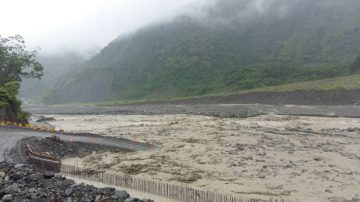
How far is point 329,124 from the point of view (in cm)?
5084

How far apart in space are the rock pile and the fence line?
3.62m

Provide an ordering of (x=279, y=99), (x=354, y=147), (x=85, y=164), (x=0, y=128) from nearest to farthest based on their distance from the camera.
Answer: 1. (x=85, y=164)
2. (x=354, y=147)
3. (x=0, y=128)
4. (x=279, y=99)

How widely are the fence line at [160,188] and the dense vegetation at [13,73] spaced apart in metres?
28.7

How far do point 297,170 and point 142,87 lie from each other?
157m

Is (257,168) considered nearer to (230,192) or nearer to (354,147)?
(230,192)

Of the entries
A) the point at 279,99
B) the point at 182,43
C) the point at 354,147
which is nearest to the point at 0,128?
the point at 354,147

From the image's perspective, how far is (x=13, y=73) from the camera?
219 feet

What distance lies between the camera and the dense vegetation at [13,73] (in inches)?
2035

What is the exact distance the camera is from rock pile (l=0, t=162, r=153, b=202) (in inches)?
623

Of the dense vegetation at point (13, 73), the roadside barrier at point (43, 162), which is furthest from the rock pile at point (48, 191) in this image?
the dense vegetation at point (13, 73)

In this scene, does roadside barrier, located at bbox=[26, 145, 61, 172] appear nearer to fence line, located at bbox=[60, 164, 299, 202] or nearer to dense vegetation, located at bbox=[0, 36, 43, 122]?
fence line, located at bbox=[60, 164, 299, 202]

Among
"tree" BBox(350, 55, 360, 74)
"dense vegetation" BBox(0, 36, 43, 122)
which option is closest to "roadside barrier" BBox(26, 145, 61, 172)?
"dense vegetation" BBox(0, 36, 43, 122)

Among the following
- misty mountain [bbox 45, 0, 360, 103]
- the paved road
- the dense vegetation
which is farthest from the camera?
misty mountain [bbox 45, 0, 360, 103]

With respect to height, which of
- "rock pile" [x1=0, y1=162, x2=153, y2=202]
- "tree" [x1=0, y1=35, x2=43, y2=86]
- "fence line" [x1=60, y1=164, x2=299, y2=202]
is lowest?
"fence line" [x1=60, y1=164, x2=299, y2=202]
